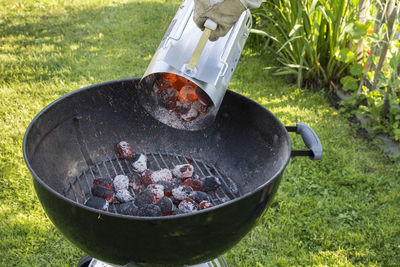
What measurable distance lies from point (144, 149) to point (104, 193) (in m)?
0.40

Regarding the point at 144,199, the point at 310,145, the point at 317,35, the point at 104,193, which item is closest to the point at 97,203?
the point at 104,193

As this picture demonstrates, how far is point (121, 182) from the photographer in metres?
1.67

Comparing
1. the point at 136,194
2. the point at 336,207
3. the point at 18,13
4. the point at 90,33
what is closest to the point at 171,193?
the point at 136,194

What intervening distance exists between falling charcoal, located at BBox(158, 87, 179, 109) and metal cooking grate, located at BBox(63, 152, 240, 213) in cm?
41

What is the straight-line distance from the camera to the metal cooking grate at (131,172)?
165 cm

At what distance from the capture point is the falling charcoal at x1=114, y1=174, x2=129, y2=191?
65.7 inches

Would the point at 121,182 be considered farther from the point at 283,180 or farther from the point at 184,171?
the point at 283,180

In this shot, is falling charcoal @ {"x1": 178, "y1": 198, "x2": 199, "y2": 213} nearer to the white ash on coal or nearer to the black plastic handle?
the white ash on coal

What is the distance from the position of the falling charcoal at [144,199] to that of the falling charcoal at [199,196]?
175mm

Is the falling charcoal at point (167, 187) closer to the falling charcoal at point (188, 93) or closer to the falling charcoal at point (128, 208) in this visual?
the falling charcoal at point (128, 208)

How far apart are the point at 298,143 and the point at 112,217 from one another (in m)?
2.03

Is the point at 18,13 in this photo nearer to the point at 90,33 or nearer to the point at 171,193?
the point at 90,33

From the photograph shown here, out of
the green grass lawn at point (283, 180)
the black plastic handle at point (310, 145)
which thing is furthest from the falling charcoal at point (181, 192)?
the green grass lawn at point (283, 180)

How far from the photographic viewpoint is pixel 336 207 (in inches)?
93.1
